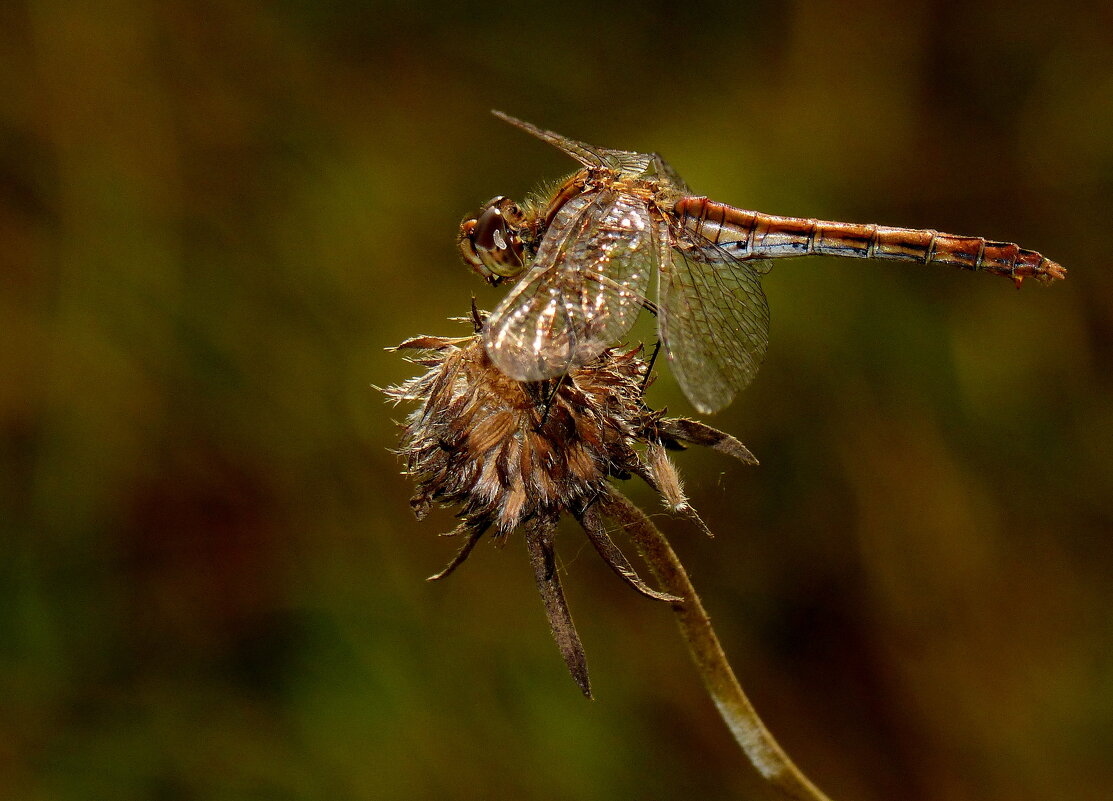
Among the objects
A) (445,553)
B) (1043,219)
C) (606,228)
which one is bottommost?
(445,553)

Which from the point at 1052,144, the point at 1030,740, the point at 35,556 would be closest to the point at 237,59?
the point at 35,556

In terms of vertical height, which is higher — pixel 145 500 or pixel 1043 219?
pixel 1043 219

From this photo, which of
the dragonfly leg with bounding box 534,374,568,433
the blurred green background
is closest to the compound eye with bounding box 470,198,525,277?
the dragonfly leg with bounding box 534,374,568,433

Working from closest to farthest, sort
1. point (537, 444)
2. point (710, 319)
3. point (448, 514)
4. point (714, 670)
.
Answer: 1. point (714, 670)
2. point (537, 444)
3. point (710, 319)
4. point (448, 514)

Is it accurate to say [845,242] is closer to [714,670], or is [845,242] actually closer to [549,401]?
[549,401]

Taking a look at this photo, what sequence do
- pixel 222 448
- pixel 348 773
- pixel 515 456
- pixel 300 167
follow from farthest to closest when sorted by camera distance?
pixel 300 167
pixel 222 448
pixel 348 773
pixel 515 456

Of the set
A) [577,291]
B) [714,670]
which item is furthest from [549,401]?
[714,670]

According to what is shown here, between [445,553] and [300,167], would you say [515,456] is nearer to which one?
[445,553]

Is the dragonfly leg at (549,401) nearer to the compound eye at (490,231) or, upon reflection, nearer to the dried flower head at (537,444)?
the dried flower head at (537,444)
